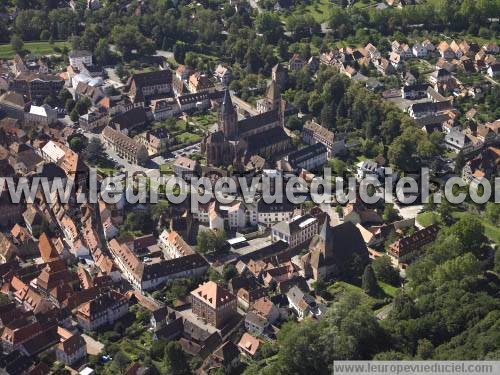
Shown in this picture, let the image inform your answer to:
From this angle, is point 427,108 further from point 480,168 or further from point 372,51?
point 372,51

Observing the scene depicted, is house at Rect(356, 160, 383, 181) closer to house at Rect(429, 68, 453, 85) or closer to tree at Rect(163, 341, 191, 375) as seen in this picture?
house at Rect(429, 68, 453, 85)

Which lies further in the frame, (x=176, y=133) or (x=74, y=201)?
(x=176, y=133)

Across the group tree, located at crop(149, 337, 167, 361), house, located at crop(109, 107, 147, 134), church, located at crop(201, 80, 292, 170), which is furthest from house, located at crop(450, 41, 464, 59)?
tree, located at crop(149, 337, 167, 361)

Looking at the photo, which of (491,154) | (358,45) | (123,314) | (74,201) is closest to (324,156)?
(491,154)

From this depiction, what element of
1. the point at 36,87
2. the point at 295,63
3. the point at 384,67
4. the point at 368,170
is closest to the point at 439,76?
the point at 384,67

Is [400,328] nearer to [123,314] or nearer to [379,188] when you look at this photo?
[123,314]

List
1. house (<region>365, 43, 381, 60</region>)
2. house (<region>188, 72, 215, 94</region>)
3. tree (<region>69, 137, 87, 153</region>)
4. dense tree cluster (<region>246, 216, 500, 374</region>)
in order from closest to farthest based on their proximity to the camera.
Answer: dense tree cluster (<region>246, 216, 500, 374</region>), tree (<region>69, 137, 87, 153</region>), house (<region>188, 72, 215, 94</region>), house (<region>365, 43, 381, 60</region>)
